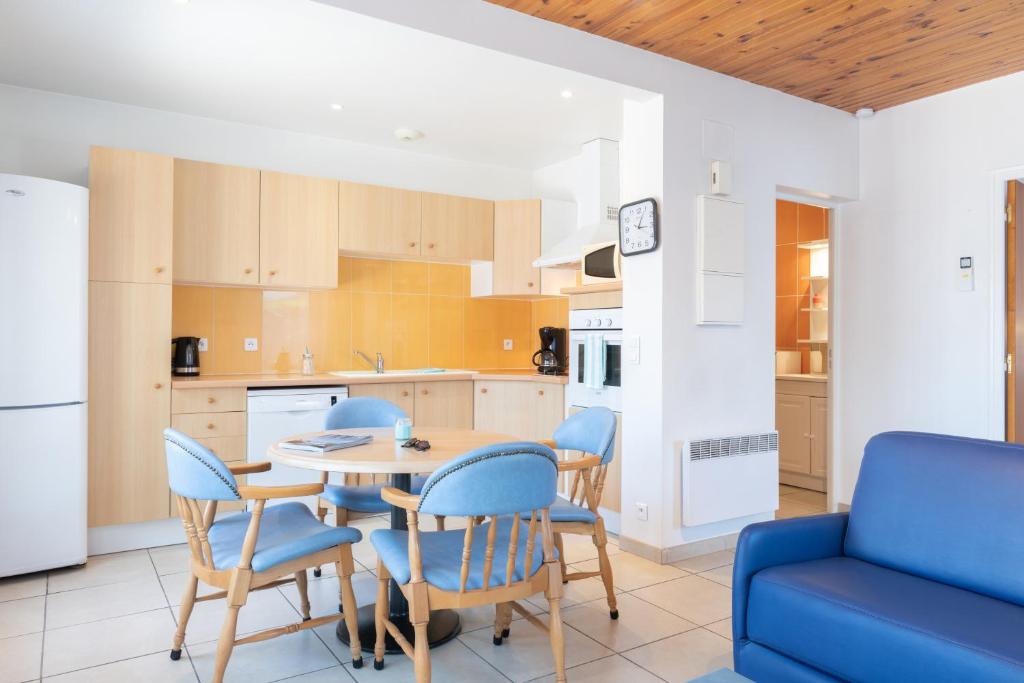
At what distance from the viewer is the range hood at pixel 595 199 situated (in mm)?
4832

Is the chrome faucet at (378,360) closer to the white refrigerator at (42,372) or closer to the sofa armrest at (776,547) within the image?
the white refrigerator at (42,372)

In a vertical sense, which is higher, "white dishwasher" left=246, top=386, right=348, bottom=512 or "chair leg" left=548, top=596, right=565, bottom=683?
"white dishwasher" left=246, top=386, right=348, bottom=512

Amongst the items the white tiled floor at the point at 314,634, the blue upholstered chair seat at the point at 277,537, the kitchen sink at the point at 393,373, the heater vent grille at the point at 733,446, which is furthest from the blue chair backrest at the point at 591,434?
the kitchen sink at the point at 393,373

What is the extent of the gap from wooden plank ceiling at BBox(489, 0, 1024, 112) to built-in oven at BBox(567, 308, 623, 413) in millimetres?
1571

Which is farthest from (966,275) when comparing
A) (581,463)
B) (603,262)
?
→ (581,463)

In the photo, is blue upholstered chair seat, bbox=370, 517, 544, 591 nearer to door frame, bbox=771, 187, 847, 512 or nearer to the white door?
the white door

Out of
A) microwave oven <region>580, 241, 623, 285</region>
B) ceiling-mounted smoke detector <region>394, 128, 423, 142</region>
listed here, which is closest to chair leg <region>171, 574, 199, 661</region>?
microwave oven <region>580, 241, 623, 285</region>

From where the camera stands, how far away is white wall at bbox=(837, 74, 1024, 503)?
385cm

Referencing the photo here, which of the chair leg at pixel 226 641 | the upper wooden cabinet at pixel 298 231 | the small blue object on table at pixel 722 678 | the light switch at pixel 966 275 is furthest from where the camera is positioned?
the upper wooden cabinet at pixel 298 231

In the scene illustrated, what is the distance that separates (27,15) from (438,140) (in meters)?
2.50

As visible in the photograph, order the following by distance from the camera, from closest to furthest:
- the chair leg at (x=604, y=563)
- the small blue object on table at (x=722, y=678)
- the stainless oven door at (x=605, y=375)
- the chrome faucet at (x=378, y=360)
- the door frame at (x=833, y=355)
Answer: the small blue object on table at (x=722, y=678) → the chair leg at (x=604, y=563) → the stainless oven door at (x=605, y=375) → the door frame at (x=833, y=355) → the chrome faucet at (x=378, y=360)

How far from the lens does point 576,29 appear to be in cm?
324

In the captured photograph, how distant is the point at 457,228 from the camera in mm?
5145

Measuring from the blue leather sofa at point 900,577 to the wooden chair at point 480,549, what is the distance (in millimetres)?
663
